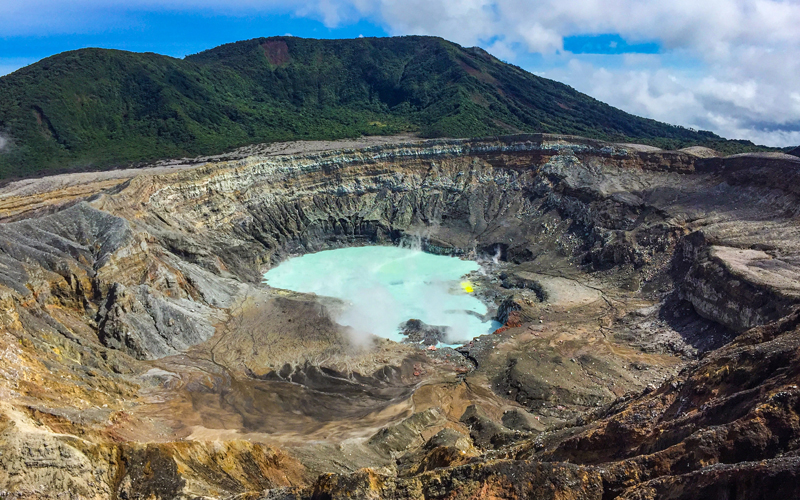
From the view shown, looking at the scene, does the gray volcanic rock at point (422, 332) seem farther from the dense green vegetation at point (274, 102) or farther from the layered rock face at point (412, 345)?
the dense green vegetation at point (274, 102)

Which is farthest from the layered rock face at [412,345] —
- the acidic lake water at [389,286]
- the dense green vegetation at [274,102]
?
the dense green vegetation at [274,102]

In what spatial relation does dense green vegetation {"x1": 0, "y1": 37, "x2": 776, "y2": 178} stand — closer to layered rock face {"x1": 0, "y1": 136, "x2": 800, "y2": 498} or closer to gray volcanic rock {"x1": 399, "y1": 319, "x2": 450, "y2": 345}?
layered rock face {"x1": 0, "y1": 136, "x2": 800, "y2": 498}

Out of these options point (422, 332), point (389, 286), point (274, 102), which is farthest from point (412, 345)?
point (274, 102)

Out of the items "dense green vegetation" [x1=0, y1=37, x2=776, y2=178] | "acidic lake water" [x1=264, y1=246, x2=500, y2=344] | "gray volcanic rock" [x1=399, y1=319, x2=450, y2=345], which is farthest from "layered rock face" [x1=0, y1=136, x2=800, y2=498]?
"dense green vegetation" [x1=0, y1=37, x2=776, y2=178]

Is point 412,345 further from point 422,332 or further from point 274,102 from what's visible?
point 274,102

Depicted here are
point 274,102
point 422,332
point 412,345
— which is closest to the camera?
point 412,345

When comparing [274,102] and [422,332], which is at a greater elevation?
[274,102]

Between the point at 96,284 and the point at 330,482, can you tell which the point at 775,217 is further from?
the point at 96,284
